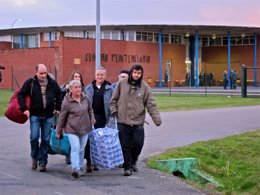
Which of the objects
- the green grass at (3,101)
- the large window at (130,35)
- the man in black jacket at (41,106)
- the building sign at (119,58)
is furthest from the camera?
the large window at (130,35)

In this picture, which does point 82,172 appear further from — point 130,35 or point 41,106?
point 130,35

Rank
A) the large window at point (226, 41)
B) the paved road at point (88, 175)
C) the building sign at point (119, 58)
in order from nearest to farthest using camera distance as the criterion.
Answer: the paved road at point (88, 175) < the building sign at point (119, 58) < the large window at point (226, 41)

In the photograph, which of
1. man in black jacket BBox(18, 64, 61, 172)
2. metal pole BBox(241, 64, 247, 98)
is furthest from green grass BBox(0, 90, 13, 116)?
metal pole BBox(241, 64, 247, 98)

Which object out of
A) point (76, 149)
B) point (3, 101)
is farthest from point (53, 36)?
point (76, 149)

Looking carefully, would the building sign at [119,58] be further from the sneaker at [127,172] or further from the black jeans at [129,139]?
the sneaker at [127,172]

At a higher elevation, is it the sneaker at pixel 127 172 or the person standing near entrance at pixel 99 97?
the person standing near entrance at pixel 99 97

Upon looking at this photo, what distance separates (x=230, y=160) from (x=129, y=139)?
4115 millimetres

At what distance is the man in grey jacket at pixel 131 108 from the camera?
893 centimetres

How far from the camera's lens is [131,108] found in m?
8.94

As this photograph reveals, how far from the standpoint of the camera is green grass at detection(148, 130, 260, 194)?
10.0m

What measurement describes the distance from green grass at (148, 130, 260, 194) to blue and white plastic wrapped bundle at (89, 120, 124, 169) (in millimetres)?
1123

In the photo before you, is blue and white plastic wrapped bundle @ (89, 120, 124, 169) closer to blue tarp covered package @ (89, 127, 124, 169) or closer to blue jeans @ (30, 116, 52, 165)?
blue tarp covered package @ (89, 127, 124, 169)

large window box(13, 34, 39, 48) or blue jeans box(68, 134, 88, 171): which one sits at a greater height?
large window box(13, 34, 39, 48)

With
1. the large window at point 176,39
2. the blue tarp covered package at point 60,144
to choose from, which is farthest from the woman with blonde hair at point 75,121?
the large window at point 176,39
